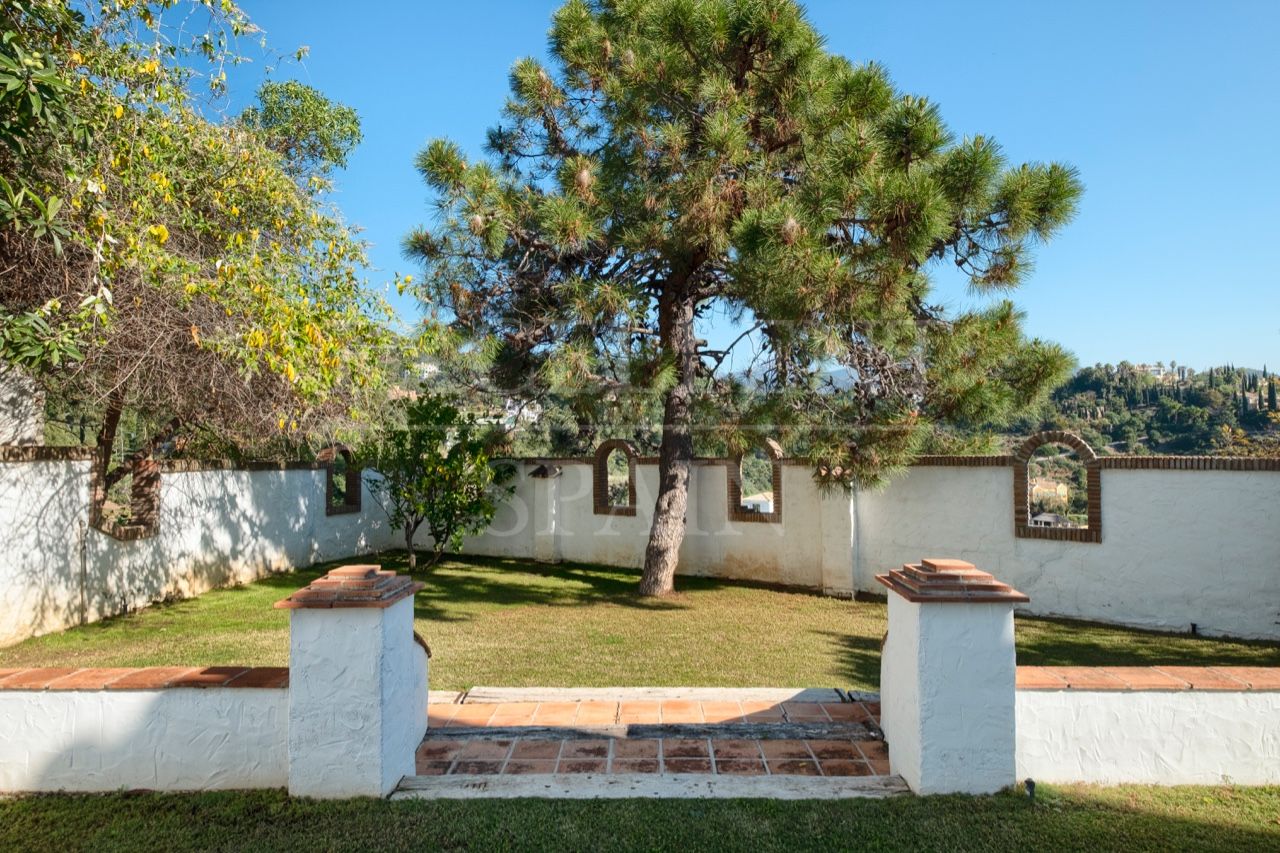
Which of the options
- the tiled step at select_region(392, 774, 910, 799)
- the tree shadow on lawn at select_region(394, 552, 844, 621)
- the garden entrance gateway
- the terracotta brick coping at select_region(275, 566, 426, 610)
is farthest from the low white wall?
the tiled step at select_region(392, 774, 910, 799)

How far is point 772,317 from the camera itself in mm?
7484

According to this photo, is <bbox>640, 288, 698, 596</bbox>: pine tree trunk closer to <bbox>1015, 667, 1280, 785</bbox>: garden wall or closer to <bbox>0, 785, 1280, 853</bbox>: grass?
<bbox>1015, 667, 1280, 785</bbox>: garden wall

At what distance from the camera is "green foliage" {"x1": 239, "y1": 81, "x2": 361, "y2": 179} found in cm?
1226

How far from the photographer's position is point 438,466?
1056 centimetres

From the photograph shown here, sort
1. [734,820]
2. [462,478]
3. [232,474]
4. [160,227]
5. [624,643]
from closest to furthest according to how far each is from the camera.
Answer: [734,820]
[160,227]
[624,643]
[232,474]
[462,478]

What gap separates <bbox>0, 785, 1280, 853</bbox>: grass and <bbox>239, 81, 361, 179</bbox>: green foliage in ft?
37.0

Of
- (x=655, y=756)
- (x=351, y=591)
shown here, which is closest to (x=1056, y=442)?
(x=655, y=756)

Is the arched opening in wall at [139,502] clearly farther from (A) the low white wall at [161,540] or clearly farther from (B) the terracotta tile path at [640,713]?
(B) the terracotta tile path at [640,713]

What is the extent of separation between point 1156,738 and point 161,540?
9610mm

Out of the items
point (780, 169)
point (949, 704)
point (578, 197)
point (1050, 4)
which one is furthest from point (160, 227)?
point (1050, 4)

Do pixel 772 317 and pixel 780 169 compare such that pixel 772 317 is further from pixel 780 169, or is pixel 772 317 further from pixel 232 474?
pixel 232 474

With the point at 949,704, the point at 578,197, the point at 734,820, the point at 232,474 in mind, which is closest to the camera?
the point at 734,820

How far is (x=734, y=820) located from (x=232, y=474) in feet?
30.8

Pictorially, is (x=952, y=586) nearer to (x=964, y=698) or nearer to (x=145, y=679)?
(x=964, y=698)
